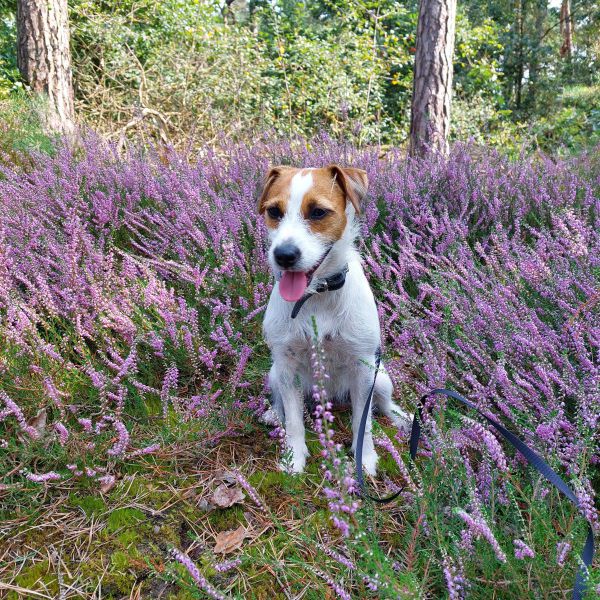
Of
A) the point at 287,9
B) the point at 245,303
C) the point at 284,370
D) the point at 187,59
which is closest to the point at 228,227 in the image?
the point at 245,303

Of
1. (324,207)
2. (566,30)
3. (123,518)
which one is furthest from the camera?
(566,30)

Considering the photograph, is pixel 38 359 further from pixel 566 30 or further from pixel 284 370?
pixel 566 30

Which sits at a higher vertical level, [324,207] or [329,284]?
[324,207]

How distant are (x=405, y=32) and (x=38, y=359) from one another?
41.6ft

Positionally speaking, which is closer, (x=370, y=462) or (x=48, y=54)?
(x=370, y=462)

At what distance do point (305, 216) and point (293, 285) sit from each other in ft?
1.09

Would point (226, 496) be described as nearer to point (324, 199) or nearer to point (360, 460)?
point (360, 460)

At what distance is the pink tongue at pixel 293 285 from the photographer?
203 cm

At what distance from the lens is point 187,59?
9344 millimetres

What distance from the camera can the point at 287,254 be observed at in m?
1.98

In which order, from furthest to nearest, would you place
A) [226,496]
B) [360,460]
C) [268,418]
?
1. [268,418]
2. [226,496]
3. [360,460]

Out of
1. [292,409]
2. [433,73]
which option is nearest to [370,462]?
[292,409]

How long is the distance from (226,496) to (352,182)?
59.3 inches

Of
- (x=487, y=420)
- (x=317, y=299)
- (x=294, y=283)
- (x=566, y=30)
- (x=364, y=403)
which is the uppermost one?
(x=566, y=30)
